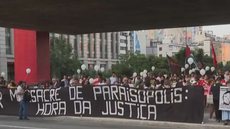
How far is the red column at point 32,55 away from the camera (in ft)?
95.0

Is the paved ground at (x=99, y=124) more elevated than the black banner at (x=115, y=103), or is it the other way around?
the black banner at (x=115, y=103)

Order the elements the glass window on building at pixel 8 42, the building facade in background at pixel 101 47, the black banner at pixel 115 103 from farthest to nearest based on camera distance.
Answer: the glass window on building at pixel 8 42
the building facade in background at pixel 101 47
the black banner at pixel 115 103

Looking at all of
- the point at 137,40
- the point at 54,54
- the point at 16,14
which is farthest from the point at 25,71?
the point at 137,40

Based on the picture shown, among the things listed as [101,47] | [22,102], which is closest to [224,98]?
[22,102]

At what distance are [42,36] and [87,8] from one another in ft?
27.8

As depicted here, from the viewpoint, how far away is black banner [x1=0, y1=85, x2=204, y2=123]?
16.8 meters

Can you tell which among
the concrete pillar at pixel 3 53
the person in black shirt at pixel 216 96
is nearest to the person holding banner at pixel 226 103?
the person in black shirt at pixel 216 96

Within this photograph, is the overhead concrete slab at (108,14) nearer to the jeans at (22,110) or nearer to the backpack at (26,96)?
the backpack at (26,96)

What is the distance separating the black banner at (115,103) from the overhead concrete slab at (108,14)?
3.62 metres

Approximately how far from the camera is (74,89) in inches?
767

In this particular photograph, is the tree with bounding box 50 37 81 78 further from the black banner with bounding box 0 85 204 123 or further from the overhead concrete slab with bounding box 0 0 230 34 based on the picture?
the black banner with bounding box 0 85 204 123

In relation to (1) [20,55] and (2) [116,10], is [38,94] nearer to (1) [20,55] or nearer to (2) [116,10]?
(2) [116,10]

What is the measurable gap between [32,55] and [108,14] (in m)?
7.32

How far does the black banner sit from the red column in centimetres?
782
